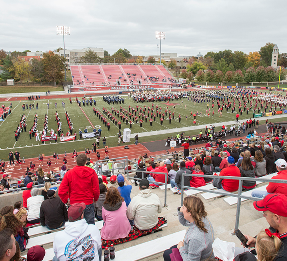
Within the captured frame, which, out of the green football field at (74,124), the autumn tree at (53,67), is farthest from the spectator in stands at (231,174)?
the autumn tree at (53,67)

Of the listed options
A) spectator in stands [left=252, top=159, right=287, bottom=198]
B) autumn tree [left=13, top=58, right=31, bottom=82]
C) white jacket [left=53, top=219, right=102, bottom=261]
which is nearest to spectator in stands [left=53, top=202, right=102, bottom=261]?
white jacket [left=53, top=219, right=102, bottom=261]

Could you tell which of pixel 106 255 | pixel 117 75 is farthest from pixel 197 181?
pixel 117 75

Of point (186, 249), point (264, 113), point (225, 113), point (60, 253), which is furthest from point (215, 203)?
point (264, 113)

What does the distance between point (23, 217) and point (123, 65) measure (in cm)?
8047

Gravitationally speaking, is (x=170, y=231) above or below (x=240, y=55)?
below

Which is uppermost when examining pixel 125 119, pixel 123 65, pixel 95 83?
pixel 123 65

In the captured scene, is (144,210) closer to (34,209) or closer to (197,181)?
(34,209)

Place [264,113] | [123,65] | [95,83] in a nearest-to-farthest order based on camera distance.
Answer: [264,113] → [95,83] → [123,65]

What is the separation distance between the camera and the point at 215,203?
216 inches

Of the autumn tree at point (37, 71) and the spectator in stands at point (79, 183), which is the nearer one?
the spectator in stands at point (79, 183)

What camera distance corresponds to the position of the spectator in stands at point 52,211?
4566 mm

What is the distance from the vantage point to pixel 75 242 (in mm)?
2945

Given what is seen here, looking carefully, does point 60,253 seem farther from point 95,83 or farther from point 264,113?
point 95,83

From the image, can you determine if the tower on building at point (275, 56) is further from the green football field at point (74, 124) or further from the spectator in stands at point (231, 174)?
the spectator in stands at point (231, 174)
